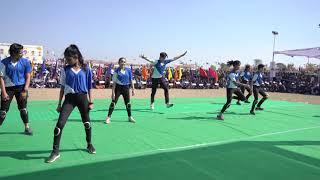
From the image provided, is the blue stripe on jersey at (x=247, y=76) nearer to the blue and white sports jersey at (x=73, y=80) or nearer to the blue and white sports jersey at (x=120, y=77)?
the blue and white sports jersey at (x=120, y=77)

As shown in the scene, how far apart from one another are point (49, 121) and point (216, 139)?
4450 mm

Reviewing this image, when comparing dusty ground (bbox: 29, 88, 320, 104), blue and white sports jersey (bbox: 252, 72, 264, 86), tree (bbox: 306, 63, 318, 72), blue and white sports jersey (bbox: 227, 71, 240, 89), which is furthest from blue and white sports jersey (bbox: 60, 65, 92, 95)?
tree (bbox: 306, 63, 318, 72)

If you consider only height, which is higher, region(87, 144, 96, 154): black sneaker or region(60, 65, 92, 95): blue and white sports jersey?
region(60, 65, 92, 95): blue and white sports jersey

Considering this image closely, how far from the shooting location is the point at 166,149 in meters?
6.38

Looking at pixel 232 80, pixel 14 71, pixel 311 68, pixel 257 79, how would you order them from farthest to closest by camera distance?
pixel 311 68, pixel 257 79, pixel 232 80, pixel 14 71

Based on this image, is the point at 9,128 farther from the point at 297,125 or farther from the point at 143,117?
the point at 297,125

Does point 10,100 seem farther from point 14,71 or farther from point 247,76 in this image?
point 247,76

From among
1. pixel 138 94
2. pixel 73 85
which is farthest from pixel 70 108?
pixel 138 94

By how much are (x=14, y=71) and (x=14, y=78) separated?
0.47 ft

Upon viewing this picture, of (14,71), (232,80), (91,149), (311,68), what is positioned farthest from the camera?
(311,68)

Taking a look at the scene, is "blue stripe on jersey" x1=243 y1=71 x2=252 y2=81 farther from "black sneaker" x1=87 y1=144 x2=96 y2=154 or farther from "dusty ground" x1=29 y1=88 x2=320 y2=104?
"black sneaker" x1=87 y1=144 x2=96 y2=154

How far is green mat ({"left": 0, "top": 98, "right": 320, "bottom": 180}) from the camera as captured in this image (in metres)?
5.02

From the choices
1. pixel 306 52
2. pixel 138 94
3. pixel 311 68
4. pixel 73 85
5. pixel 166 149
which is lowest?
pixel 166 149

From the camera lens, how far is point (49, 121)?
356 inches
